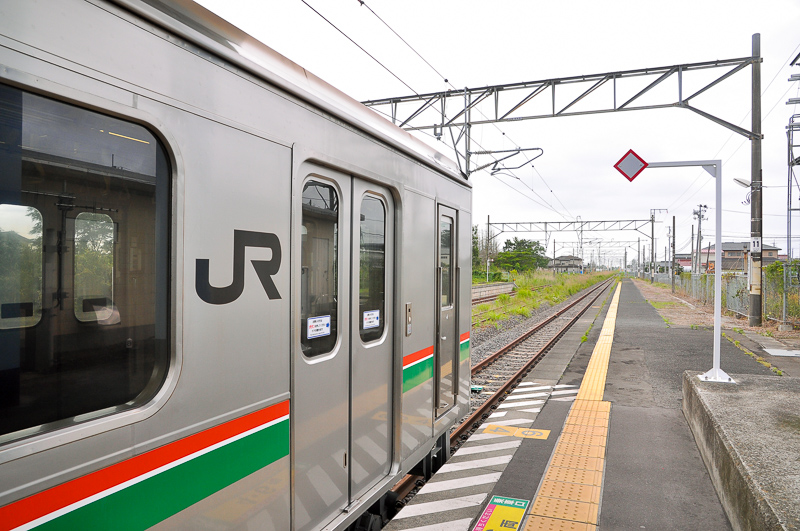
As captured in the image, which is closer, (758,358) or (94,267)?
(94,267)

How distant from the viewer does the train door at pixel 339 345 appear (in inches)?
117

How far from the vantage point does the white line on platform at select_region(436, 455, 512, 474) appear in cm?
551

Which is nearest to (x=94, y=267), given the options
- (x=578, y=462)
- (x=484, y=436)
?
(x=578, y=462)

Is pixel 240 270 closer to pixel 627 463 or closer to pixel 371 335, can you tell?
pixel 371 335

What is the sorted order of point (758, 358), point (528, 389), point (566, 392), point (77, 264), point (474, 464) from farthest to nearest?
point (758, 358) → point (528, 389) → point (566, 392) → point (474, 464) → point (77, 264)

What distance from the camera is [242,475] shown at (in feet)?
7.96

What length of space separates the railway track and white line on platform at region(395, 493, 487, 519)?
205 millimetres

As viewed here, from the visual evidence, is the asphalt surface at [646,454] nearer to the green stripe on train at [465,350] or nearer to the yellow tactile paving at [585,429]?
the yellow tactile paving at [585,429]

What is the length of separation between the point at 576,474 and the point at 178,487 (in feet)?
13.9

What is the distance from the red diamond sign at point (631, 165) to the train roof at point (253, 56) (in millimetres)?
5052

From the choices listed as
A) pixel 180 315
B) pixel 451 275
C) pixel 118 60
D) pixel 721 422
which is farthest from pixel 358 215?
pixel 721 422

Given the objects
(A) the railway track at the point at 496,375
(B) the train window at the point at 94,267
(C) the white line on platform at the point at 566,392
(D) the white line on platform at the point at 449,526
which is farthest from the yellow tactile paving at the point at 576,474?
(B) the train window at the point at 94,267

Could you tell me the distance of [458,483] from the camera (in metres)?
5.12

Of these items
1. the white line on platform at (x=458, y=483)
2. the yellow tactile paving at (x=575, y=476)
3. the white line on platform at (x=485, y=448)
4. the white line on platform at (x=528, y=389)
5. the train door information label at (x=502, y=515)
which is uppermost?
the yellow tactile paving at (x=575, y=476)
